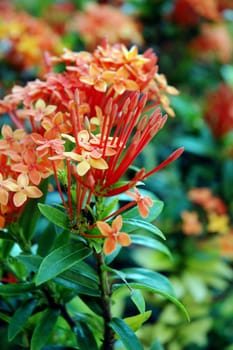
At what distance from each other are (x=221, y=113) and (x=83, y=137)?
3.28ft

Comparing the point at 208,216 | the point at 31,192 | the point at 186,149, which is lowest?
the point at 208,216

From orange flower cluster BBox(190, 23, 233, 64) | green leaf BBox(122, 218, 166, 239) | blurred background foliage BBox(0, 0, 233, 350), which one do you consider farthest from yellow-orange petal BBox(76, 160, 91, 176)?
orange flower cluster BBox(190, 23, 233, 64)

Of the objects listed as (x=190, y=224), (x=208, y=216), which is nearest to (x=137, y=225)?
(x=190, y=224)

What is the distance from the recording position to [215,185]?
4.93ft

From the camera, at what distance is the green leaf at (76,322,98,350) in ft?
2.22

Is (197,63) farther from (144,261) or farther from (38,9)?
(144,261)

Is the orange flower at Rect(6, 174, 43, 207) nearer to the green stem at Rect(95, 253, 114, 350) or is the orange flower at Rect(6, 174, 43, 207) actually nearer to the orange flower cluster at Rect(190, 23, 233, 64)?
the green stem at Rect(95, 253, 114, 350)

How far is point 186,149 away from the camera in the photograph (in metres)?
1.49

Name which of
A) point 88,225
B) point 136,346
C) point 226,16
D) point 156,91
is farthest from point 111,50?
point 226,16

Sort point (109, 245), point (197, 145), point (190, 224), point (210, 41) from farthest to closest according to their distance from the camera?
point (210, 41), point (197, 145), point (190, 224), point (109, 245)

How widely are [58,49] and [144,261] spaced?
60cm

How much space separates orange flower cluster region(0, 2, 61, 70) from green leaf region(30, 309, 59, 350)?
0.79 m

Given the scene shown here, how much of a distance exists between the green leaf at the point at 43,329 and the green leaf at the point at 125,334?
0.07 meters

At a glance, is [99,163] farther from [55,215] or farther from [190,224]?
[190,224]
